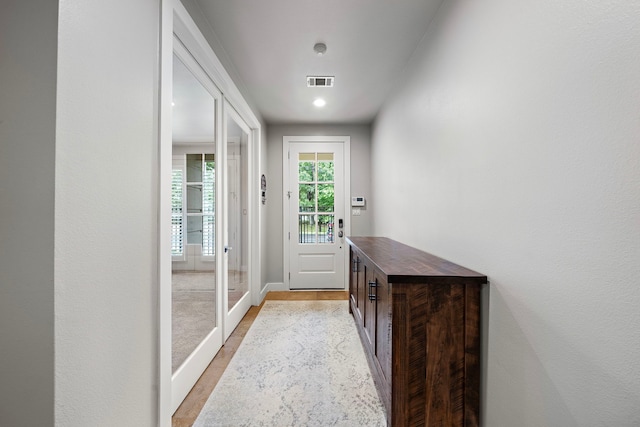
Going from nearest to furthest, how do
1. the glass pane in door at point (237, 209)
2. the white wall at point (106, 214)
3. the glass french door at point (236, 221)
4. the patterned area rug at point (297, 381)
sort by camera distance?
the white wall at point (106, 214) → the patterned area rug at point (297, 381) → the glass french door at point (236, 221) → the glass pane in door at point (237, 209)

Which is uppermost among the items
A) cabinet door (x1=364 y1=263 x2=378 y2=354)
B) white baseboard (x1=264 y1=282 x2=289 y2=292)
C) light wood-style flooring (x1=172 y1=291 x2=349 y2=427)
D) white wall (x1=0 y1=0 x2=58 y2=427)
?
white wall (x1=0 y1=0 x2=58 y2=427)

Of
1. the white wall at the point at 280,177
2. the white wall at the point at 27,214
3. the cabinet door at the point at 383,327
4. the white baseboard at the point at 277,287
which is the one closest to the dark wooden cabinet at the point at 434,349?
the cabinet door at the point at 383,327

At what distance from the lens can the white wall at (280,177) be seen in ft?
13.9

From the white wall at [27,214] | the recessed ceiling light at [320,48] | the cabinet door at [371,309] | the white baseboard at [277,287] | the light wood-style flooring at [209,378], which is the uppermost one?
the recessed ceiling light at [320,48]

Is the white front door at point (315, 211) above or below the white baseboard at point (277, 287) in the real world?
above

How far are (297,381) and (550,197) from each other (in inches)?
73.8

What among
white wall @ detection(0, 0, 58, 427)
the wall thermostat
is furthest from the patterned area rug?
the wall thermostat

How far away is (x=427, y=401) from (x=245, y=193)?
2.70 meters

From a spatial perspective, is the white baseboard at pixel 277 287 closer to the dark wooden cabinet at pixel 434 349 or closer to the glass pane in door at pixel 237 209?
the glass pane in door at pixel 237 209

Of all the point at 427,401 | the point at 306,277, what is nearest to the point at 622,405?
the point at 427,401

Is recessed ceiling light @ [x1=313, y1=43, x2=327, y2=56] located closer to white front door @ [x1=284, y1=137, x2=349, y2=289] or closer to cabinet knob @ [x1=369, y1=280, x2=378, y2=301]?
cabinet knob @ [x1=369, y1=280, x2=378, y2=301]

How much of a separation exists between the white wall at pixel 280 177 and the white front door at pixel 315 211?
0.36 ft

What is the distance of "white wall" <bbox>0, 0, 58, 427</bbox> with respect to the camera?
817mm

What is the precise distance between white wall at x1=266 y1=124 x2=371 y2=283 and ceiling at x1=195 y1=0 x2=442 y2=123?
0.93 m
